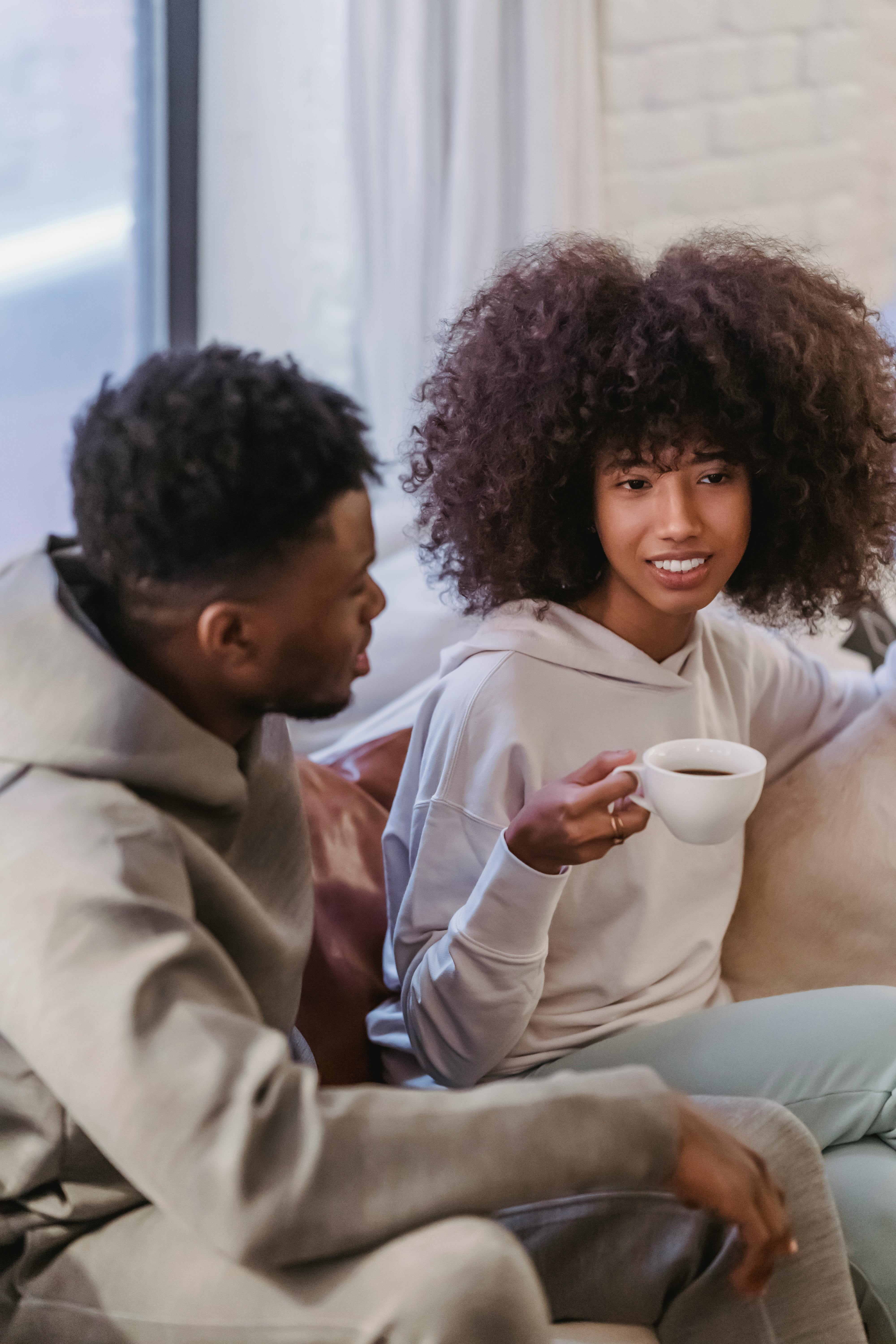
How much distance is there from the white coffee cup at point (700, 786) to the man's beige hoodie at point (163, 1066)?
0.23m

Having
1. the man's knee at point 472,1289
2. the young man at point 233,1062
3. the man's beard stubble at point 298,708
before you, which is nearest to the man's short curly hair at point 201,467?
the young man at point 233,1062

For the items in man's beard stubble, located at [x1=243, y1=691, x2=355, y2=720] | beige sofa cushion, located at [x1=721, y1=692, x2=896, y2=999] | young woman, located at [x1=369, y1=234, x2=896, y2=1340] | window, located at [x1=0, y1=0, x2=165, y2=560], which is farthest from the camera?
window, located at [x1=0, y1=0, x2=165, y2=560]

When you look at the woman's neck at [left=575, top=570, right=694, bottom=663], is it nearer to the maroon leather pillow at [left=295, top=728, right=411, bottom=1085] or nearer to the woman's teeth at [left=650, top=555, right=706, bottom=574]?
the woman's teeth at [left=650, top=555, right=706, bottom=574]

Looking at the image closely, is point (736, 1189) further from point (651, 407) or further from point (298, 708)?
point (651, 407)

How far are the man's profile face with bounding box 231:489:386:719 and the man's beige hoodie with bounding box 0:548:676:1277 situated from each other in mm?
61

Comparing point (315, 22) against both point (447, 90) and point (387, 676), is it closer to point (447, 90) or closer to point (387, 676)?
point (447, 90)

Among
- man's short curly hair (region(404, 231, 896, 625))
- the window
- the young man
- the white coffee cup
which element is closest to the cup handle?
the white coffee cup

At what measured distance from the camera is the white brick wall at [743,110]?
243 cm

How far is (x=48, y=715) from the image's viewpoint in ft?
2.69

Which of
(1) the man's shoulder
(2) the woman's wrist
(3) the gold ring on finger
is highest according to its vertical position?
(1) the man's shoulder

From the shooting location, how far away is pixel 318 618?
873mm

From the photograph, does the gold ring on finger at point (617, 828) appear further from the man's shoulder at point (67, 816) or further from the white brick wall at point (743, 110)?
the white brick wall at point (743, 110)

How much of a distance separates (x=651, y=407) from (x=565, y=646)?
0.77 ft

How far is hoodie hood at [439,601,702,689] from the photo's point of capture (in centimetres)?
125
